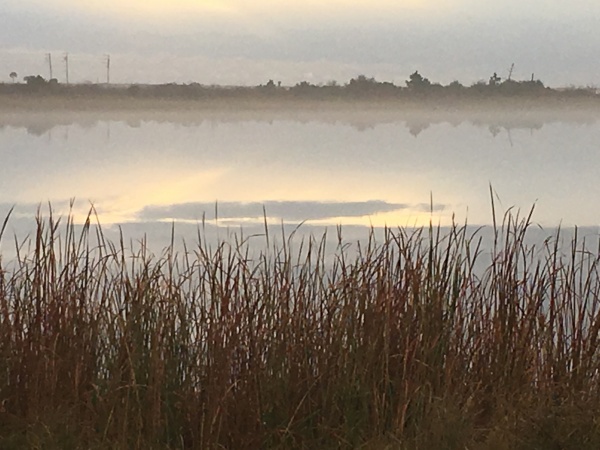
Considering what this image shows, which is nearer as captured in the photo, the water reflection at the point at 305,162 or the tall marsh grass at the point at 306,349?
the tall marsh grass at the point at 306,349

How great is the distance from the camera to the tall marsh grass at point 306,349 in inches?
144

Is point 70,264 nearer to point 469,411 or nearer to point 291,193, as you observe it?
point 469,411

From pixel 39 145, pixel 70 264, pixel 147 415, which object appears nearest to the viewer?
pixel 147 415

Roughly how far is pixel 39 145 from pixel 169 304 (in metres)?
41.9

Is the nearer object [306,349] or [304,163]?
[306,349]

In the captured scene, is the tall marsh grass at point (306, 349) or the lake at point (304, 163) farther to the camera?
the lake at point (304, 163)

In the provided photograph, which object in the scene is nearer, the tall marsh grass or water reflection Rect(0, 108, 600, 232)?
the tall marsh grass

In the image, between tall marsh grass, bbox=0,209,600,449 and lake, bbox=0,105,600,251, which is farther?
lake, bbox=0,105,600,251

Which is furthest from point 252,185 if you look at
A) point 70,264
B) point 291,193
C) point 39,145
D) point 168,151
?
point 70,264

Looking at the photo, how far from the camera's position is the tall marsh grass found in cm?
365

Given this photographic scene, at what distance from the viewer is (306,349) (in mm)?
3896

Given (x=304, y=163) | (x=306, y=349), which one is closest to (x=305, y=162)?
(x=304, y=163)

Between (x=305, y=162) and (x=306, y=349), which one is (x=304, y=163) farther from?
(x=306, y=349)

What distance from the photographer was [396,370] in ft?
12.6
